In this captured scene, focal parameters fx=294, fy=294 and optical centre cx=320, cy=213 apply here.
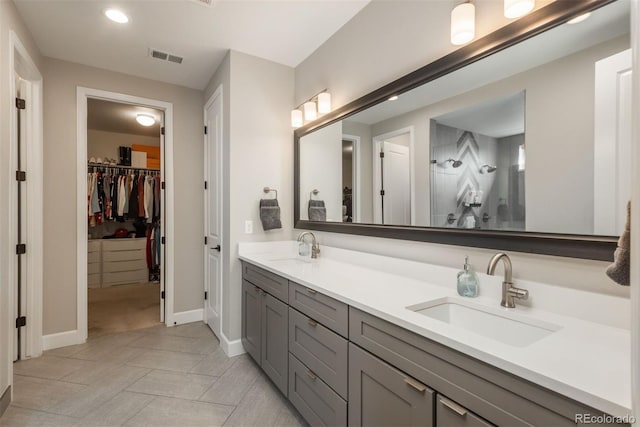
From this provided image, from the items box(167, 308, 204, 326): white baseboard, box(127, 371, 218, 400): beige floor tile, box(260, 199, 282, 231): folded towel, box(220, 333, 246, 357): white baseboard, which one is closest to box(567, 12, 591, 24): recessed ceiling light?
box(260, 199, 282, 231): folded towel

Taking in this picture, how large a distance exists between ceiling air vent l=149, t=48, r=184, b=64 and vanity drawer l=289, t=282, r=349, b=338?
247 centimetres

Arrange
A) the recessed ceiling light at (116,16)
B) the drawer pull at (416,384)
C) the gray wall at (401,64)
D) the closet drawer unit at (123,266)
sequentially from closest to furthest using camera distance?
the drawer pull at (416,384) → the gray wall at (401,64) → the recessed ceiling light at (116,16) → the closet drawer unit at (123,266)

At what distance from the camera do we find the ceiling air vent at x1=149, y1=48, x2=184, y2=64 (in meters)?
2.73

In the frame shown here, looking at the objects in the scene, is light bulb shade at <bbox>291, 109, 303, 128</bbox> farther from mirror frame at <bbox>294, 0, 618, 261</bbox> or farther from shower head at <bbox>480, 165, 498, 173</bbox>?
shower head at <bbox>480, 165, 498, 173</bbox>

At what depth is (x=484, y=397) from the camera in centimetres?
85

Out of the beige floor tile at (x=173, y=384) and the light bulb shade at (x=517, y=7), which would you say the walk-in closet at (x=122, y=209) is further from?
the light bulb shade at (x=517, y=7)

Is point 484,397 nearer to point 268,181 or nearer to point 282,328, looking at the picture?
point 282,328

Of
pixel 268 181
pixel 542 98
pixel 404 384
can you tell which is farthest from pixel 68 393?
pixel 542 98

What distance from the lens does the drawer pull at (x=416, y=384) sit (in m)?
1.02

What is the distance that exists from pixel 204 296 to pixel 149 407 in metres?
1.62

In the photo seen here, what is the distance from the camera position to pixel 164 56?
2.80 metres

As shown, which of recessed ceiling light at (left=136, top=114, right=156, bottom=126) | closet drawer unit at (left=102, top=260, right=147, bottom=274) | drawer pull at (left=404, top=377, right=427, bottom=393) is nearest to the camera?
drawer pull at (left=404, top=377, right=427, bottom=393)

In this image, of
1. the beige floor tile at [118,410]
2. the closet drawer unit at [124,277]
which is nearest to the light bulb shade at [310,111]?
the beige floor tile at [118,410]

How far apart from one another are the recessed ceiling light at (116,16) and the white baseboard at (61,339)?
9.42 ft
